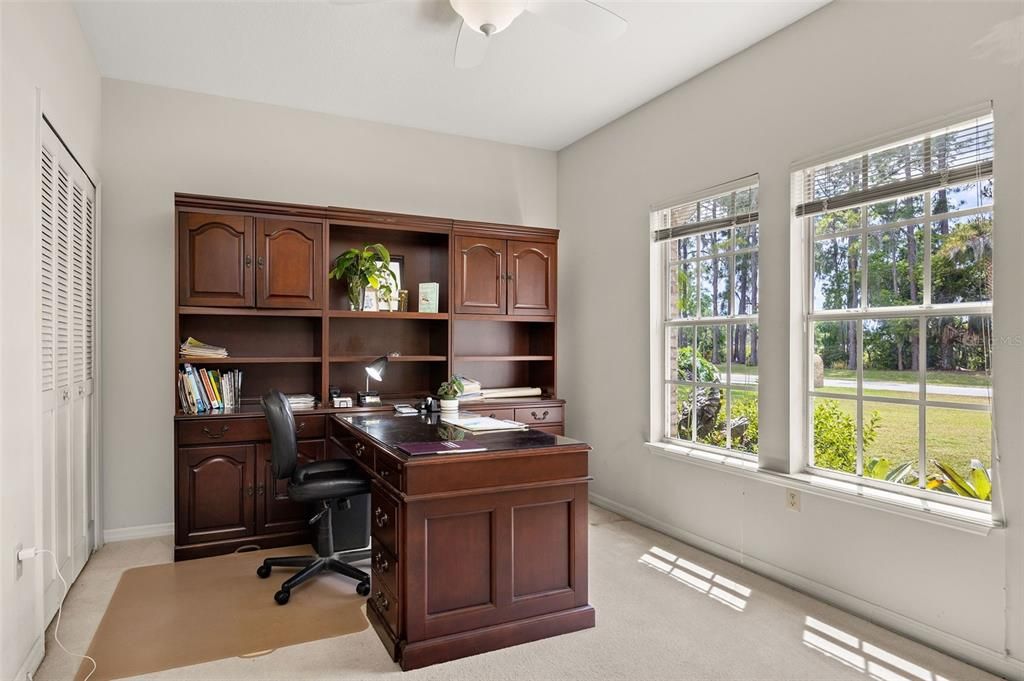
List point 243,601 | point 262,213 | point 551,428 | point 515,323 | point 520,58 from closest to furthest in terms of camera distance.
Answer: point 243,601 < point 520,58 < point 262,213 < point 551,428 < point 515,323

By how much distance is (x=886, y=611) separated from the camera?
266cm

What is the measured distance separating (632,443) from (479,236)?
6.10 ft

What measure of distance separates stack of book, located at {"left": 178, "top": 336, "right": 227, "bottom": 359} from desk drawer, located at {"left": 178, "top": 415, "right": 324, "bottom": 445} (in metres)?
0.39

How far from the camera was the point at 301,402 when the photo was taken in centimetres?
392

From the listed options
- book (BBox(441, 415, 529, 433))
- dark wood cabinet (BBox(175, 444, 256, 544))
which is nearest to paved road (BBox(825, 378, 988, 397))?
book (BBox(441, 415, 529, 433))

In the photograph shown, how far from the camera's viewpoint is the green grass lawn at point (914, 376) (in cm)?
243

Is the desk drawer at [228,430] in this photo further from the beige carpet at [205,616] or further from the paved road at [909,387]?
the paved road at [909,387]

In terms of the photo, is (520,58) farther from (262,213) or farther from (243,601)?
(243,601)

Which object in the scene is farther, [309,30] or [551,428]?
[551,428]

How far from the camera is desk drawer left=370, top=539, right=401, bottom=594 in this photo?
2418 millimetres

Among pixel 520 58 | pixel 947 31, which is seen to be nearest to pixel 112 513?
pixel 520 58

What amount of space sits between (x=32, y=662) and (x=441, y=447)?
Result: 1706 mm

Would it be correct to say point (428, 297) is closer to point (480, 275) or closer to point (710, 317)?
point (480, 275)

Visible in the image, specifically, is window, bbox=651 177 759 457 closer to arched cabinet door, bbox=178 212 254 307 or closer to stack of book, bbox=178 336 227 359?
arched cabinet door, bbox=178 212 254 307
